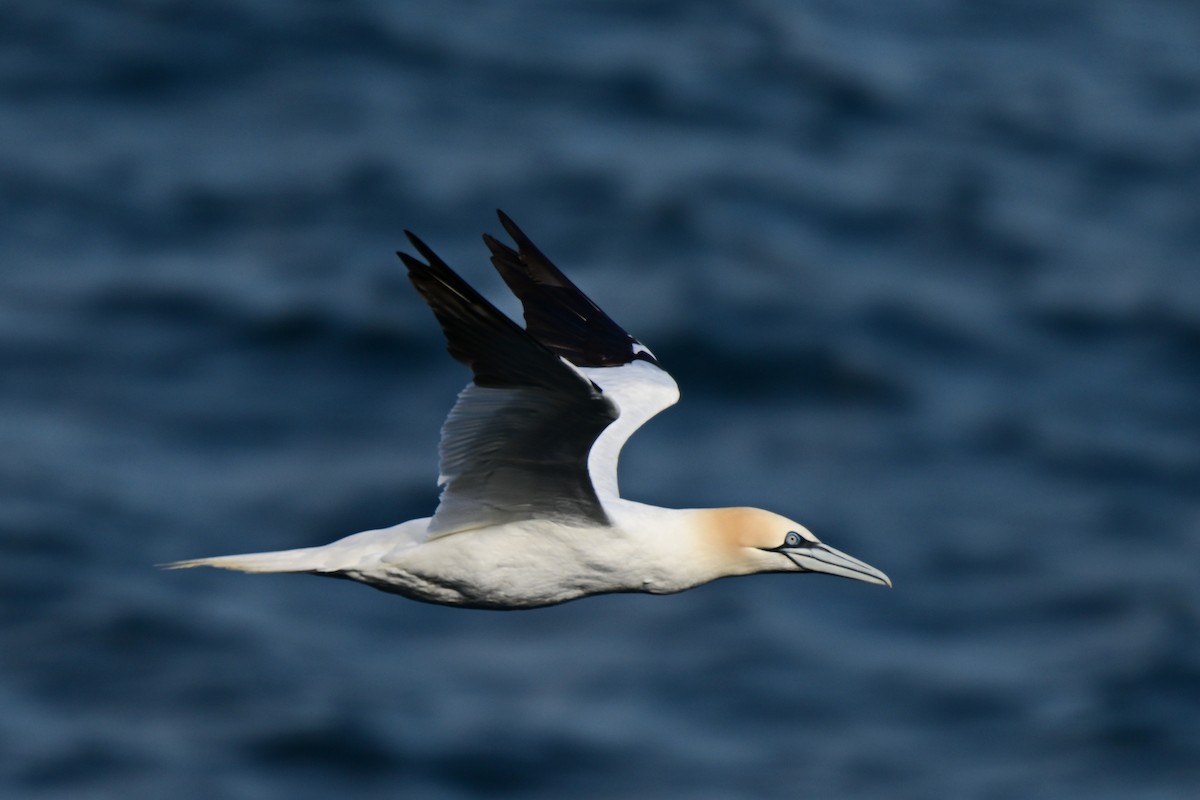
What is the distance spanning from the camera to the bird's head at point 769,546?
10984 millimetres

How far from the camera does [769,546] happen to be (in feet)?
36.6

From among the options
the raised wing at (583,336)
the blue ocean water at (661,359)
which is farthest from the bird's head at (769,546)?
the blue ocean water at (661,359)

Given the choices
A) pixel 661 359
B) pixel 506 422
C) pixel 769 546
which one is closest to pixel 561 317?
pixel 769 546

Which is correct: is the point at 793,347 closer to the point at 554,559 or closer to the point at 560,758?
the point at 560,758

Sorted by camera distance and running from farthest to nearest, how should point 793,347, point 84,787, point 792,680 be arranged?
point 793,347
point 792,680
point 84,787

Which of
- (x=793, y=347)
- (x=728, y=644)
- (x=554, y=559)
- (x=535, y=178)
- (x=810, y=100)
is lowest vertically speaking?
(x=554, y=559)

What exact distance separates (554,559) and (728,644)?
2262 cm

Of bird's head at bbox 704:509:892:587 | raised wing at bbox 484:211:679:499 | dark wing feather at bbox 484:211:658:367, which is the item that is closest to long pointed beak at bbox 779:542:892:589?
bird's head at bbox 704:509:892:587

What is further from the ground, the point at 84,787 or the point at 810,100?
the point at 810,100

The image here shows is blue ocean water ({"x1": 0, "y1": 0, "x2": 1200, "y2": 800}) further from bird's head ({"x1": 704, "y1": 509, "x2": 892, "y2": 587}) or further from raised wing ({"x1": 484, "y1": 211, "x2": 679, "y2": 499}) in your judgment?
bird's head ({"x1": 704, "y1": 509, "x2": 892, "y2": 587})

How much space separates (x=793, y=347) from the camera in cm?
3669

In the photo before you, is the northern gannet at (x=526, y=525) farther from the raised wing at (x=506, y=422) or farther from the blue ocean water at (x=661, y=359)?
the blue ocean water at (x=661, y=359)

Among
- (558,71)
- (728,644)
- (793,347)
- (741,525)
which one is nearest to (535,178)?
(558,71)

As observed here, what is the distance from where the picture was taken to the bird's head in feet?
36.0
